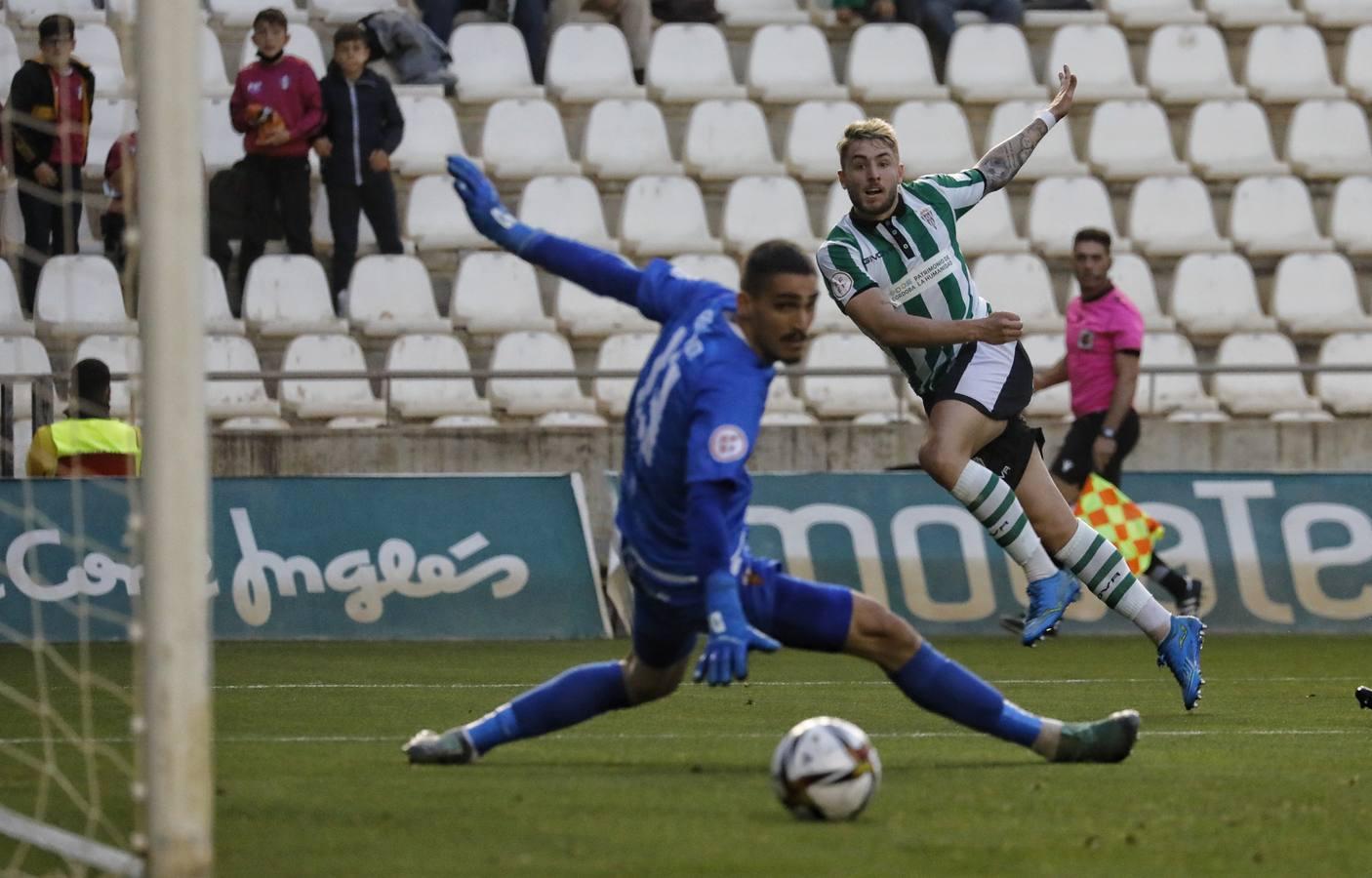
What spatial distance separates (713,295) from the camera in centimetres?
634

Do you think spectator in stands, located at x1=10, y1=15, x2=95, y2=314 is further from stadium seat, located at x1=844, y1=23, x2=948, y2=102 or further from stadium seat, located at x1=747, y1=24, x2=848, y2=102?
stadium seat, located at x1=844, y1=23, x2=948, y2=102

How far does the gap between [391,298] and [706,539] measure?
10.1m

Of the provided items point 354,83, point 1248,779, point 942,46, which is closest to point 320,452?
point 354,83

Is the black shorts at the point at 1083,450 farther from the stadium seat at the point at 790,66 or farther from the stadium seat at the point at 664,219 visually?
the stadium seat at the point at 790,66

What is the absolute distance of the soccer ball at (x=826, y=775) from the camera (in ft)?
18.9

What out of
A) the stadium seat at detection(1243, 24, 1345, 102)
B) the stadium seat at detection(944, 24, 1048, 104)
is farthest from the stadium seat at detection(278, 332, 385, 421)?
the stadium seat at detection(1243, 24, 1345, 102)

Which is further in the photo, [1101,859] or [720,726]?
[720,726]

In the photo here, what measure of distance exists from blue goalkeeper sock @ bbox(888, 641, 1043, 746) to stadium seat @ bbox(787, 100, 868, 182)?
10517 mm

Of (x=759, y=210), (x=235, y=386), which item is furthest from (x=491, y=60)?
(x=235, y=386)

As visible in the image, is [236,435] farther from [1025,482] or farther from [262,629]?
[1025,482]

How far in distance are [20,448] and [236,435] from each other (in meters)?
1.31

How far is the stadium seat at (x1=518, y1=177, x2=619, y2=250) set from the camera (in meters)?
16.1

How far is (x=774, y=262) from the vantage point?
6.02 m

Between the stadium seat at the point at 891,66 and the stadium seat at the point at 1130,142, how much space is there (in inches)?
46.7
